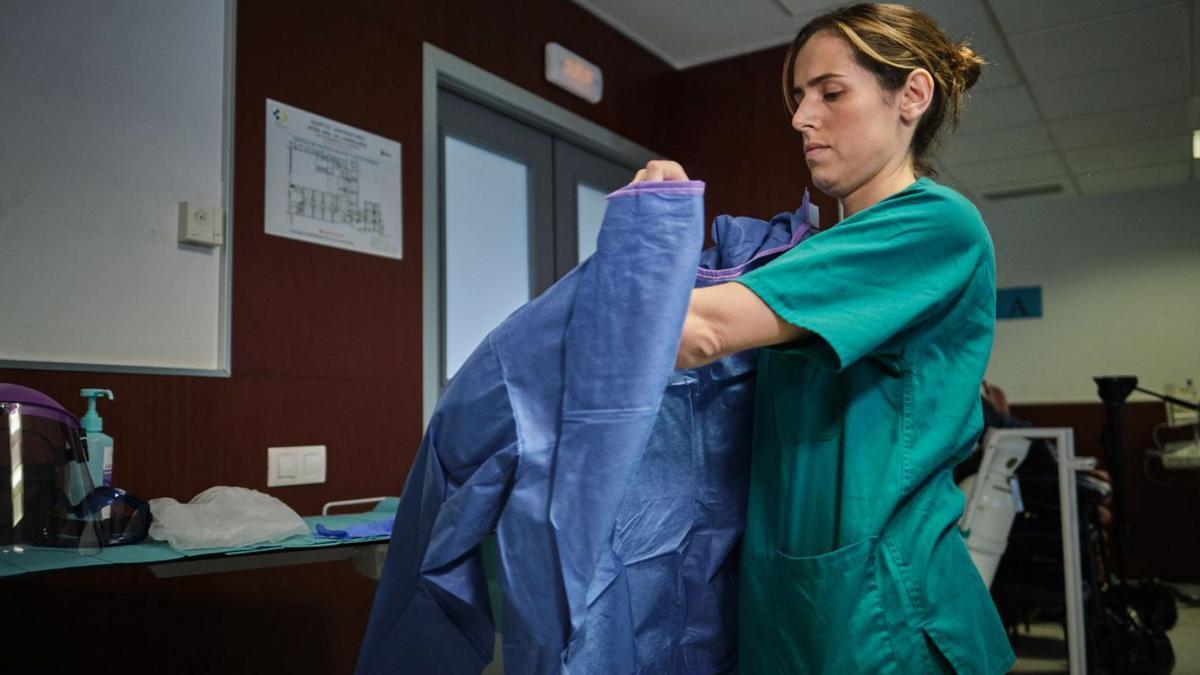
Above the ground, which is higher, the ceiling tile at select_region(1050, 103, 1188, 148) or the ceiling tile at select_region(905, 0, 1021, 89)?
the ceiling tile at select_region(905, 0, 1021, 89)

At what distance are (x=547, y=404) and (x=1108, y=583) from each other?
3978 mm

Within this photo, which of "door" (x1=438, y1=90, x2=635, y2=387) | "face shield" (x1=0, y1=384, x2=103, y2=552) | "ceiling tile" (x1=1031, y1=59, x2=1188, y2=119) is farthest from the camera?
"ceiling tile" (x1=1031, y1=59, x2=1188, y2=119)

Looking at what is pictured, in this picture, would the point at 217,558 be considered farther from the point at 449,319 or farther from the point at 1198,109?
the point at 1198,109

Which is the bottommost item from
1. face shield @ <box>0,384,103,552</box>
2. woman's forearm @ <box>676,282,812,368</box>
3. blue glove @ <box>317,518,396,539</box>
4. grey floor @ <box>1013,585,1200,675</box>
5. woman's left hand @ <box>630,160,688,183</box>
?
grey floor @ <box>1013,585,1200,675</box>

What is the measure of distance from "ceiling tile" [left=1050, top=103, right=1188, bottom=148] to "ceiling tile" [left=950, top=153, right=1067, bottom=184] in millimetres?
315

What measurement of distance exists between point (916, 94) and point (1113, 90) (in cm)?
442

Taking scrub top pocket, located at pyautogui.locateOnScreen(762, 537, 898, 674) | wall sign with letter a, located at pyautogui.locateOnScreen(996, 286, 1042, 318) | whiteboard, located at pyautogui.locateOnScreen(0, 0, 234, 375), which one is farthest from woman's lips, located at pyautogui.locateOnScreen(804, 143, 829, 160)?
wall sign with letter a, located at pyautogui.locateOnScreen(996, 286, 1042, 318)

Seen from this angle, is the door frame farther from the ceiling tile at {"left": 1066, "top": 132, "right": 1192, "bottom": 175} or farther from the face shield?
the ceiling tile at {"left": 1066, "top": 132, "right": 1192, "bottom": 175}

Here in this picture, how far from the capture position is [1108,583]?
4.03 meters

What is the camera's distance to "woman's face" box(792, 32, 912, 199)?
1.06m

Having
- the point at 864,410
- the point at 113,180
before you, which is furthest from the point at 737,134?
the point at 864,410

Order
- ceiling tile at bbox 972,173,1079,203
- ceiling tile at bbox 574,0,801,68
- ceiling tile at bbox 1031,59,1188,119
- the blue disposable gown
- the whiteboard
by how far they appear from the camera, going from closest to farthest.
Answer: the blue disposable gown, the whiteboard, ceiling tile at bbox 574,0,801,68, ceiling tile at bbox 1031,59,1188,119, ceiling tile at bbox 972,173,1079,203

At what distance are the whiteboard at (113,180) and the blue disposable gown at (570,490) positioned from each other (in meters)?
1.29

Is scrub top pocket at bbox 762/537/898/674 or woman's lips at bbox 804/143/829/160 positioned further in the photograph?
woman's lips at bbox 804/143/829/160
